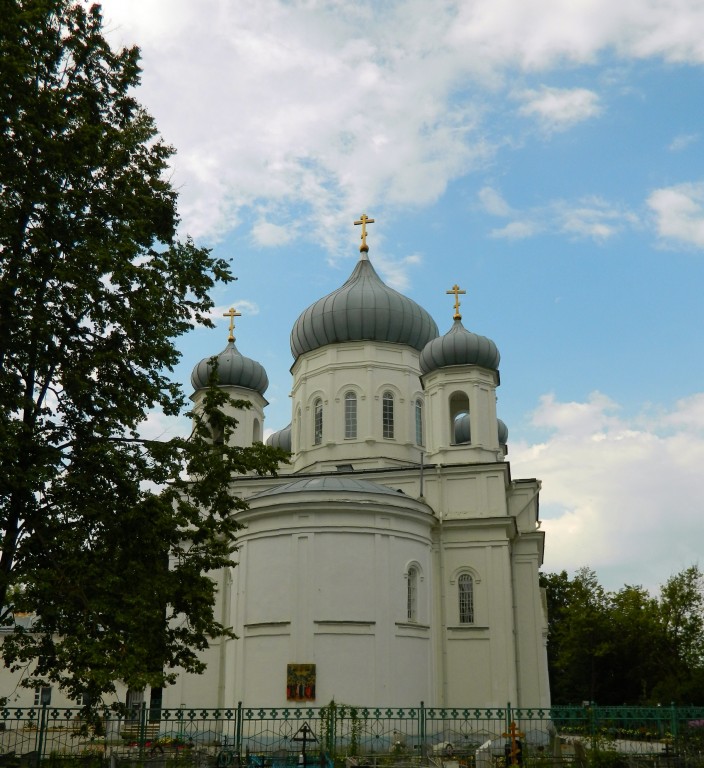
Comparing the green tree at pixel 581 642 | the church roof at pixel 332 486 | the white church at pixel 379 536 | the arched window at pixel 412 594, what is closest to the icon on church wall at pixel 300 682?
the white church at pixel 379 536

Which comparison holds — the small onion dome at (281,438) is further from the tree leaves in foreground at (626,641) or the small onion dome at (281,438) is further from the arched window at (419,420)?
the tree leaves in foreground at (626,641)

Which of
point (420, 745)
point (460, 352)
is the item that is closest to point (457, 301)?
point (460, 352)

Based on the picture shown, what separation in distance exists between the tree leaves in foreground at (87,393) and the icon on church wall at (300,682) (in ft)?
28.5

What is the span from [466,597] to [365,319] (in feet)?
31.1

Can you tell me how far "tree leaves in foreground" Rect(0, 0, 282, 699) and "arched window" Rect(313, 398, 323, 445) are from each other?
15.9 meters

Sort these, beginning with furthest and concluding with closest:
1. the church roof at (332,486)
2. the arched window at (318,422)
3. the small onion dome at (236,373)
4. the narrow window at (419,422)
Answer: the small onion dome at (236,373) < the arched window at (318,422) < the narrow window at (419,422) < the church roof at (332,486)

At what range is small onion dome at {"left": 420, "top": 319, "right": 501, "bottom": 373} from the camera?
25.8m

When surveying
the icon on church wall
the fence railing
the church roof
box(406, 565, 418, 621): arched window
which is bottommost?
the fence railing

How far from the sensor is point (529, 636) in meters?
24.6

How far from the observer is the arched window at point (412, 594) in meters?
21.6

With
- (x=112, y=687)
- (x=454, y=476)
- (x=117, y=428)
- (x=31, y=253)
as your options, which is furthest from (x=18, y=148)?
(x=454, y=476)

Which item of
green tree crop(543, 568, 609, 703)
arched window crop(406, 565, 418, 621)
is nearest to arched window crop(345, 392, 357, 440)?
arched window crop(406, 565, 418, 621)

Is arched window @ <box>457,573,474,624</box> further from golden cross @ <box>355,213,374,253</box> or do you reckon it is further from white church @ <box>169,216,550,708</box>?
golden cross @ <box>355,213,374,253</box>

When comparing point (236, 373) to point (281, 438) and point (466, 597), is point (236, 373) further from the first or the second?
point (466, 597)
